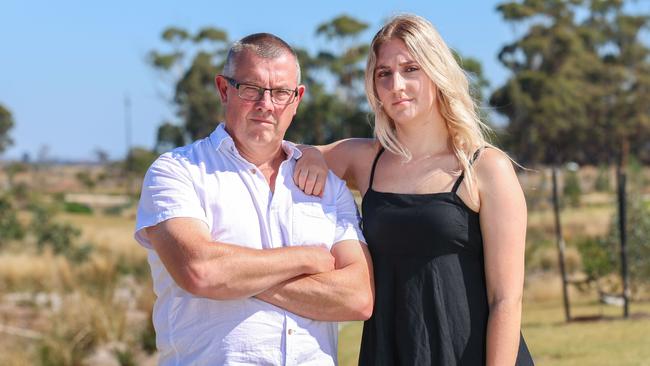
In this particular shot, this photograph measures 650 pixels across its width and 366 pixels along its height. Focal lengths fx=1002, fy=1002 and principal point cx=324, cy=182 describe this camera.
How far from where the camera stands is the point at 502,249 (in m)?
3.05

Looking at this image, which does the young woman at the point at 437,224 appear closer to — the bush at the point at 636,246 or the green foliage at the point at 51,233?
the bush at the point at 636,246

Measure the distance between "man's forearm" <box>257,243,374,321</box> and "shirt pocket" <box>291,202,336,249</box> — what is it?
0.12 metres

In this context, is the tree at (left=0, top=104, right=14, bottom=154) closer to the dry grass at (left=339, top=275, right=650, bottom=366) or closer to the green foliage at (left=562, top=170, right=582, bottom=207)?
the green foliage at (left=562, top=170, right=582, bottom=207)

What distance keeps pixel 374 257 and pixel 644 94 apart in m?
44.1

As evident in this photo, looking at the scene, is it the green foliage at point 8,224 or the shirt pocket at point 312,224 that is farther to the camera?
the green foliage at point 8,224

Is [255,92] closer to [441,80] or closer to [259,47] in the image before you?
[259,47]

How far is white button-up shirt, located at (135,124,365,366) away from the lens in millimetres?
2930

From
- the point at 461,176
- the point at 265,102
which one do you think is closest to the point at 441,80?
the point at 461,176

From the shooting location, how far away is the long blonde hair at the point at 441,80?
313 centimetres

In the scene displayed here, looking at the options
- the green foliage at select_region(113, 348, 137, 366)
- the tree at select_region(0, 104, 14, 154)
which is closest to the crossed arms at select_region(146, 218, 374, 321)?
the green foliage at select_region(113, 348, 137, 366)

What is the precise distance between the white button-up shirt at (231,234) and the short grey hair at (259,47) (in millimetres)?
210

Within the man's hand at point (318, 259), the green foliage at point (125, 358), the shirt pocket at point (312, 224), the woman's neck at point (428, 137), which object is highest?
the woman's neck at point (428, 137)

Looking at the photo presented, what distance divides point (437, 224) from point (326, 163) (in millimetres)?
563

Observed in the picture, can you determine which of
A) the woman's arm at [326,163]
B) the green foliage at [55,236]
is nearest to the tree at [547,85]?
the green foliage at [55,236]
